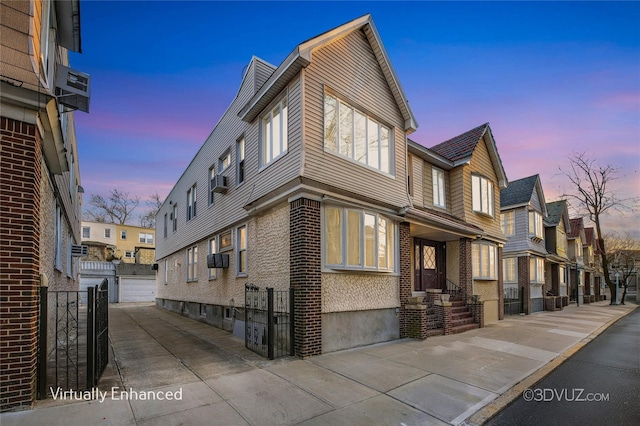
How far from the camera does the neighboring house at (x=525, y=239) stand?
847 inches

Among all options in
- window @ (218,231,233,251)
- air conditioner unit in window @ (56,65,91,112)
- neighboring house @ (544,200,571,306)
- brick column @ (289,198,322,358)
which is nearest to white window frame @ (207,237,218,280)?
window @ (218,231,233,251)

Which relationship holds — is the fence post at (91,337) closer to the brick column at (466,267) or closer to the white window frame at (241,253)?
the white window frame at (241,253)

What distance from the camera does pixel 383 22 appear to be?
1160cm

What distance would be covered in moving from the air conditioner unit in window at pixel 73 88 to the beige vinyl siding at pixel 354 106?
4.68 metres

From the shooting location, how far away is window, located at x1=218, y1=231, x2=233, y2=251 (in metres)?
13.0

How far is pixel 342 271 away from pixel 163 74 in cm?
1294

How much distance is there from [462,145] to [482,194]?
2606mm

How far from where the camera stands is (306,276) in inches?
318

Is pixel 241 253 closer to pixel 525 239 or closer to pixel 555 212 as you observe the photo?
pixel 525 239

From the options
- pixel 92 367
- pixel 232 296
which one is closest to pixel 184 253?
pixel 232 296

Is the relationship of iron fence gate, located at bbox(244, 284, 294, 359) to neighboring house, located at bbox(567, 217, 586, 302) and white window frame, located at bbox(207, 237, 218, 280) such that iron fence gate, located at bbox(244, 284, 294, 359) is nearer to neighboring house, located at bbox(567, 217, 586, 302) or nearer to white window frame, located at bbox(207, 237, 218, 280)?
white window frame, located at bbox(207, 237, 218, 280)

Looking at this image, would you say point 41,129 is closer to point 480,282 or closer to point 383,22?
point 383,22

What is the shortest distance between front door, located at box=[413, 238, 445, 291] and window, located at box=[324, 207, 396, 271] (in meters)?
3.47

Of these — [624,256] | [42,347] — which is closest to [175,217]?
[42,347]
